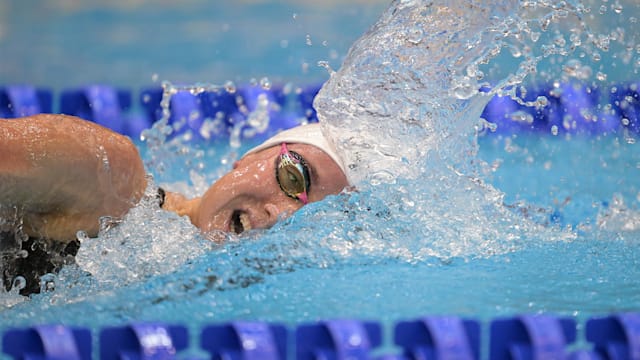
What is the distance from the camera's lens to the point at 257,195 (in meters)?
1.87

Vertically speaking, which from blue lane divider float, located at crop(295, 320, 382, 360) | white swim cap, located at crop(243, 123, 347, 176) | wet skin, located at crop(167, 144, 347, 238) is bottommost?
blue lane divider float, located at crop(295, 320, 382, 360)

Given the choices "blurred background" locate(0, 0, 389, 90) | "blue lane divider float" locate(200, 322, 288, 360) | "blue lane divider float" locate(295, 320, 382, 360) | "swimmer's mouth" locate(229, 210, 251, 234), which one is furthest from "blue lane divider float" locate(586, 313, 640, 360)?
"blurred background" locate(0, 0, 389, 90)

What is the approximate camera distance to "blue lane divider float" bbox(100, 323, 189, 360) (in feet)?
4.36

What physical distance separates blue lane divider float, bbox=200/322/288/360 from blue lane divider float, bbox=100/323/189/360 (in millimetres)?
41

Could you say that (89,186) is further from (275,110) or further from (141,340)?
(275,110)

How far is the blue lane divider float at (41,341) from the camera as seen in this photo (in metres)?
1.32

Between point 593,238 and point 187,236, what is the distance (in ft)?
3.14

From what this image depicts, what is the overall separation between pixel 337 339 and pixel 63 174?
1.95 ft

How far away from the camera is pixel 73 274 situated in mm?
1624

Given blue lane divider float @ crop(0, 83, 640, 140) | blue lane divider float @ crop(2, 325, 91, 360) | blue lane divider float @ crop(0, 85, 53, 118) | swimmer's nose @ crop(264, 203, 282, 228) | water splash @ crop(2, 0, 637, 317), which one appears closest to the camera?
blue lane divider float @ crop(2, 325, 91, 360)

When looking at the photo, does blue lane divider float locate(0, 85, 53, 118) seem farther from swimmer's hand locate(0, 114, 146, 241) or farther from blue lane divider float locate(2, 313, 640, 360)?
blue lane divider float locate(2, 313, 640, 360)

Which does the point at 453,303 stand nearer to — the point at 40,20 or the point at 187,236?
the point at 187,236

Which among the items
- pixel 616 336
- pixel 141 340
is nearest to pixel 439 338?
pixel 616 336

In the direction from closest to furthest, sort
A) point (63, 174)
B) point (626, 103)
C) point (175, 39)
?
point (63, 174) → point (626, 103) → point (175, 39)
